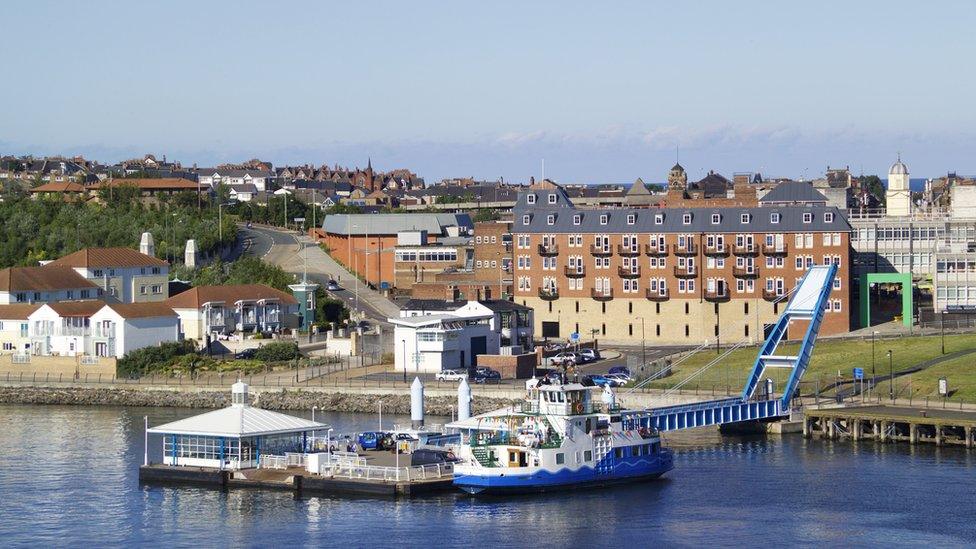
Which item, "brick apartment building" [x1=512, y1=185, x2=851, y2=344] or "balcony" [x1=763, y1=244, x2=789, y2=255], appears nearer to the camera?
"brick apartment building" [x1=512, y1=185, x2=851, y2=344]

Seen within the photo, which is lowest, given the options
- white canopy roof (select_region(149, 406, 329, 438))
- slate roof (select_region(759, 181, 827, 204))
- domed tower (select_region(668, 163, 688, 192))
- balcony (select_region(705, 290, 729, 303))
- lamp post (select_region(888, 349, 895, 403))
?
white canopy roof (select_region(149, 406, 329, 438))

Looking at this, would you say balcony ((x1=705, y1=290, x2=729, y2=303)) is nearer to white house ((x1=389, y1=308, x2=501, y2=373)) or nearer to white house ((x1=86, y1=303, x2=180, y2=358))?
white house ((x1=389, y1=308, x2=501, y2=373))

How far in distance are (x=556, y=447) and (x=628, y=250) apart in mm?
44579

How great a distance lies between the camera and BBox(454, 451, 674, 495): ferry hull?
5788 centimetres

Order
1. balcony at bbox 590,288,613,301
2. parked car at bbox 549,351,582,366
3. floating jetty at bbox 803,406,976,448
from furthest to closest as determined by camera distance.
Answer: balcony at bbox 590,288,613,301 < parked car at bbox 549,351,582,366 < floating jetty at bbox 803,406,976,448

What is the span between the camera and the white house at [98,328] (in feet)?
311

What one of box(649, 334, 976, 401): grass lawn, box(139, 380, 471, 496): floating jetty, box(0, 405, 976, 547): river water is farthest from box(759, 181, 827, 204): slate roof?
box(139, 380, 471, 496): floating jetty

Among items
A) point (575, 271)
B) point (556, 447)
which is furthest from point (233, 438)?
point (575, 271)

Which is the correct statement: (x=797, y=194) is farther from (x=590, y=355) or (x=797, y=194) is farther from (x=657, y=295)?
(x=590, y=355)

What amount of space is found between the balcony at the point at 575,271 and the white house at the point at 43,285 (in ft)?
96.9

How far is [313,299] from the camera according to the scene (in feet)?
358

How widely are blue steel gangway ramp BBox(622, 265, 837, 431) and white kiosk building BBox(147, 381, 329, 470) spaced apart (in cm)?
1238

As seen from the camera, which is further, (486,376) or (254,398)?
(254,398)

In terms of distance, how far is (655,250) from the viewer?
333 feet
